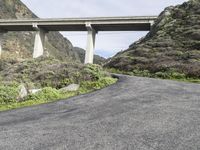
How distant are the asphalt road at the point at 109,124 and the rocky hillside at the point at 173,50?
15.5 metres

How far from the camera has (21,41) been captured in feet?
410

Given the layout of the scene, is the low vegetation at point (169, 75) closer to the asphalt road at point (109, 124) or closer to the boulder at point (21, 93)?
the asphalt road at point (109, 124)

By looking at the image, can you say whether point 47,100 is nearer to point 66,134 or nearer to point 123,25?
point 66,134

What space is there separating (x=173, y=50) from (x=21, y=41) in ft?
316

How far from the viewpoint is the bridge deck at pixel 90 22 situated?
68.6 metres

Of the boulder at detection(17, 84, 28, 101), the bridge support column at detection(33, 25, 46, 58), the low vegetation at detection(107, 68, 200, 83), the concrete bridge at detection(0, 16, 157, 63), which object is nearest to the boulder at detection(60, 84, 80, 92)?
the boulder at detection(17, 84, 28, 101)

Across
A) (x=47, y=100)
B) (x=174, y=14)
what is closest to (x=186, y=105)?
(x=47, y=100)

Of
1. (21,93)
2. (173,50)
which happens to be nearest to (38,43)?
(173,50)

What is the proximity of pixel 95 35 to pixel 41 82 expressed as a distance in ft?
184

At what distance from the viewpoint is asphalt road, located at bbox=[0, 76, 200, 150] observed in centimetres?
793

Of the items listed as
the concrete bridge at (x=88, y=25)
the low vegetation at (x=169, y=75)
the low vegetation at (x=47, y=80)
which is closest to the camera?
the low vegetation at (x=47, y=80)

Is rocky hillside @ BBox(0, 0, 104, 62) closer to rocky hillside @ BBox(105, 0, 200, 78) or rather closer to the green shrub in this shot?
rocky hillside @ BBox(105, 0, 200, 78)

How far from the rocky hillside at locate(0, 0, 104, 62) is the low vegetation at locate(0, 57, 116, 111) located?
240 feet

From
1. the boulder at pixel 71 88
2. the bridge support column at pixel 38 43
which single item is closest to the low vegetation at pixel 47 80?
the boulder at pixel 71 88
